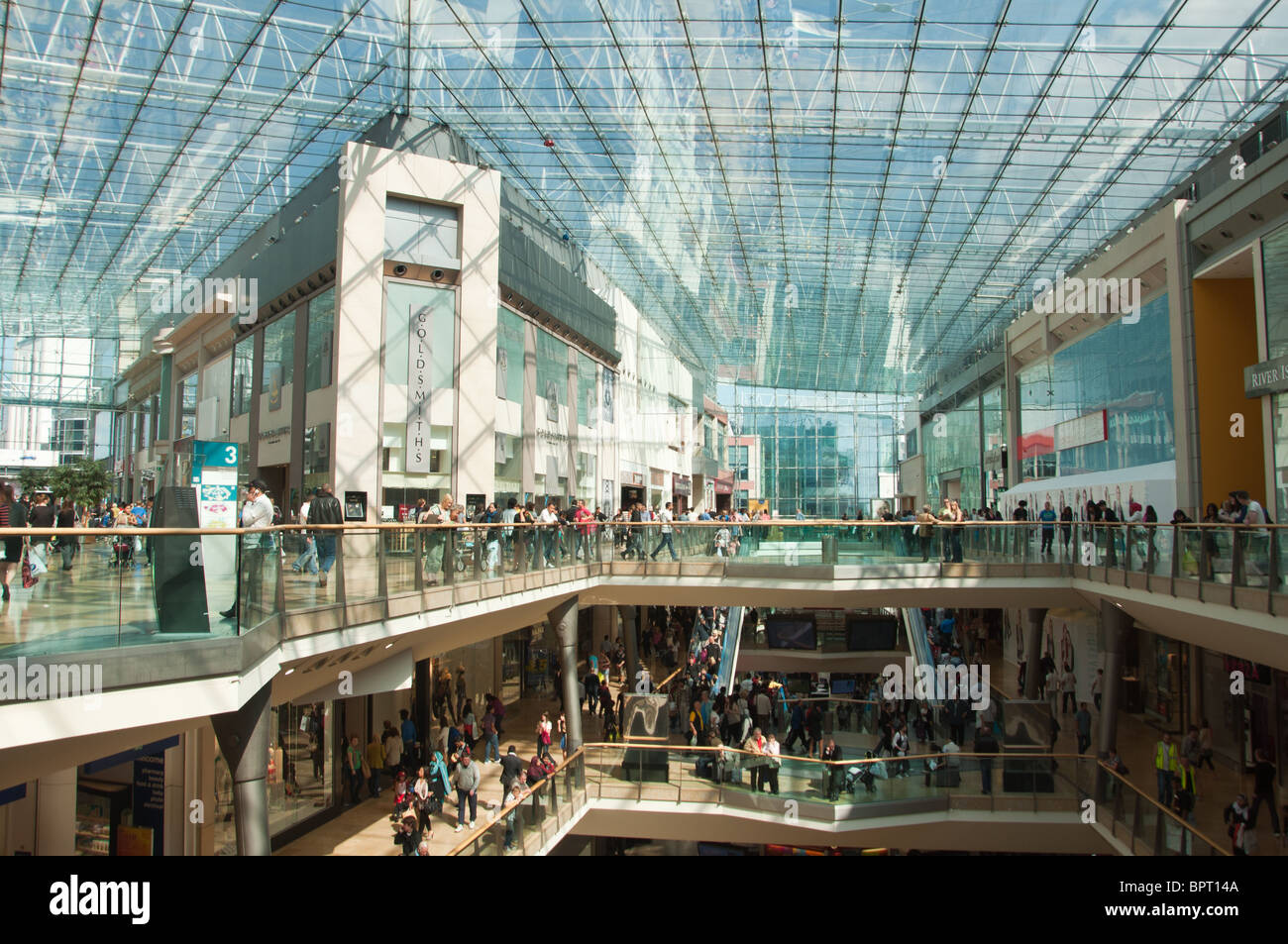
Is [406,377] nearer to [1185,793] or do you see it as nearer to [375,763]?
[375,763]

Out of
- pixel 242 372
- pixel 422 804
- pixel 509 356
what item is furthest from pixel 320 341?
pixel 422 804

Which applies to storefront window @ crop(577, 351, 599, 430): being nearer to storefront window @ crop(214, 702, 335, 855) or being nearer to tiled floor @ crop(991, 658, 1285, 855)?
storefront window @ crop(214, 702, 335, 855)

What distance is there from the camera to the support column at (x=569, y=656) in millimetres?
18891

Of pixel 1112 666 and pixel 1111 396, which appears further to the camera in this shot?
pixel 1111 396

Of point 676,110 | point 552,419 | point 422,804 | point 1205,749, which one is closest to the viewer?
point 422,804

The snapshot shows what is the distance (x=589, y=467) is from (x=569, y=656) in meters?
13.8

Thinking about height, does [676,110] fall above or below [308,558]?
above

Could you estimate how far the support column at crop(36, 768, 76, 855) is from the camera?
1252 centimetres

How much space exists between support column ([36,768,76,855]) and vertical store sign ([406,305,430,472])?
10.0 meters

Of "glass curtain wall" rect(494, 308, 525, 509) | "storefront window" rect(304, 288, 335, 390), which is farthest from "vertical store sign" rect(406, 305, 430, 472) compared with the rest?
"glass curtain wall" rect(494, 308, 525, 509)

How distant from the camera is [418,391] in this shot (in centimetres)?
2145

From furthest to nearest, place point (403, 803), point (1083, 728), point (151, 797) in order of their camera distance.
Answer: point (1083, 728) → point (403, 803) → point (151, 797)

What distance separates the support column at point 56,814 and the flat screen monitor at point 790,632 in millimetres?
19814

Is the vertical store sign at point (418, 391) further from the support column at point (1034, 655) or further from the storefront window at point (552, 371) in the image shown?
the support column at point (1034, 655)
